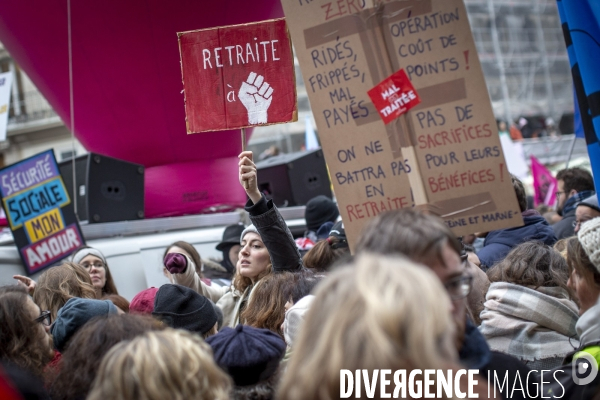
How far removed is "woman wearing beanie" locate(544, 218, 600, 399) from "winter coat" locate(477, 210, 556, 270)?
164cm

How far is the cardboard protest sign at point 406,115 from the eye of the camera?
2.61 meters

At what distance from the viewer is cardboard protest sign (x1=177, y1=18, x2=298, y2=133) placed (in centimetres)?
322

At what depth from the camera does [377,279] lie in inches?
51.8

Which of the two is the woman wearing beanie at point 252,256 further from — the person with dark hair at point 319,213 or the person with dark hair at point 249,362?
the person with dark hair at point 319,213

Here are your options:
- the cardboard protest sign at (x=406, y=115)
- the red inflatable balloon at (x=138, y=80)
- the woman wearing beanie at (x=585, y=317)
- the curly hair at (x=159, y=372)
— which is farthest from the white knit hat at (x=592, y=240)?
the red inflatable balloon at (x=138, y=80)

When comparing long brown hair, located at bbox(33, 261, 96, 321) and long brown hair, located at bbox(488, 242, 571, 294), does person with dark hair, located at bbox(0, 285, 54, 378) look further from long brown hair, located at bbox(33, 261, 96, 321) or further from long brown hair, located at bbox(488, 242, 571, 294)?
long brown hair, located at bbox(488, 242, 571, 294)

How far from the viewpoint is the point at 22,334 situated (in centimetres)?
262

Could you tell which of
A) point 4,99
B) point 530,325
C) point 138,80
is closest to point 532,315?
point 530,325

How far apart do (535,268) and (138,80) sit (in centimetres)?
533

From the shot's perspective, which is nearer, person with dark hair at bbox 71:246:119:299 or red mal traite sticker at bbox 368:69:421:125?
red mal traite sticker at bbox 368:69:421:125

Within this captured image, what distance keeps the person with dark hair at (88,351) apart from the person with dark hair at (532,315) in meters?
1.35

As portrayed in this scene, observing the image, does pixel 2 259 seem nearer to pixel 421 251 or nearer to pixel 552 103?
pixel 421 251

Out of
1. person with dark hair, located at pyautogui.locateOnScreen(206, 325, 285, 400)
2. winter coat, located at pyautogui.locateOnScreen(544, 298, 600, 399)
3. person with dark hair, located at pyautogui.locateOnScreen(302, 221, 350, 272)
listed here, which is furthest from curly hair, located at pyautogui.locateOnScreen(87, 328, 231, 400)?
person with dark hair, located at pyautogui.locateOnScreen(302, 221, 350, 272)

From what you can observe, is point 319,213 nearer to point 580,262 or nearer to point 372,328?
point 580,262
